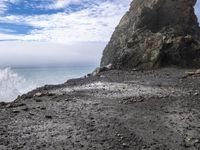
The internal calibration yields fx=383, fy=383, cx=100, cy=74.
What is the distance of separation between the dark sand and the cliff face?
11.1 metres

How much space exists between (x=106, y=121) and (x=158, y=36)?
1802 centimetres

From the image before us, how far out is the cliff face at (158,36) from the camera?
84.5 ft

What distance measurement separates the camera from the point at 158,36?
27094 millimetres

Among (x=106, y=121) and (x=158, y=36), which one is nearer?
(x=106, y=121)

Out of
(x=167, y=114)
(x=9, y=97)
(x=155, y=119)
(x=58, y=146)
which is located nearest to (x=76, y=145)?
(x=58, y=146)

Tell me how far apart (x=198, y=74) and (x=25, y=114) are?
1061 centimetres

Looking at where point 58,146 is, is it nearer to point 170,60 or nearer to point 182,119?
point 182,119

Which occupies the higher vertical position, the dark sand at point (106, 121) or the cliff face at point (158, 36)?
the cliff face at point (158, 36)

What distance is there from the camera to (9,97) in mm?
37531

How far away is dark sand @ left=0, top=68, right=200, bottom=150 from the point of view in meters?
8.34

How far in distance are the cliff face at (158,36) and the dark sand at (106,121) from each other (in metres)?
11.1

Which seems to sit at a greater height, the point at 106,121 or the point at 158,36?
the point at 158,36

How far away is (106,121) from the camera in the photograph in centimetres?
997

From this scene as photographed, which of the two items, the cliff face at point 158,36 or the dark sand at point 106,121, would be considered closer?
the dark sand at point 106,121
